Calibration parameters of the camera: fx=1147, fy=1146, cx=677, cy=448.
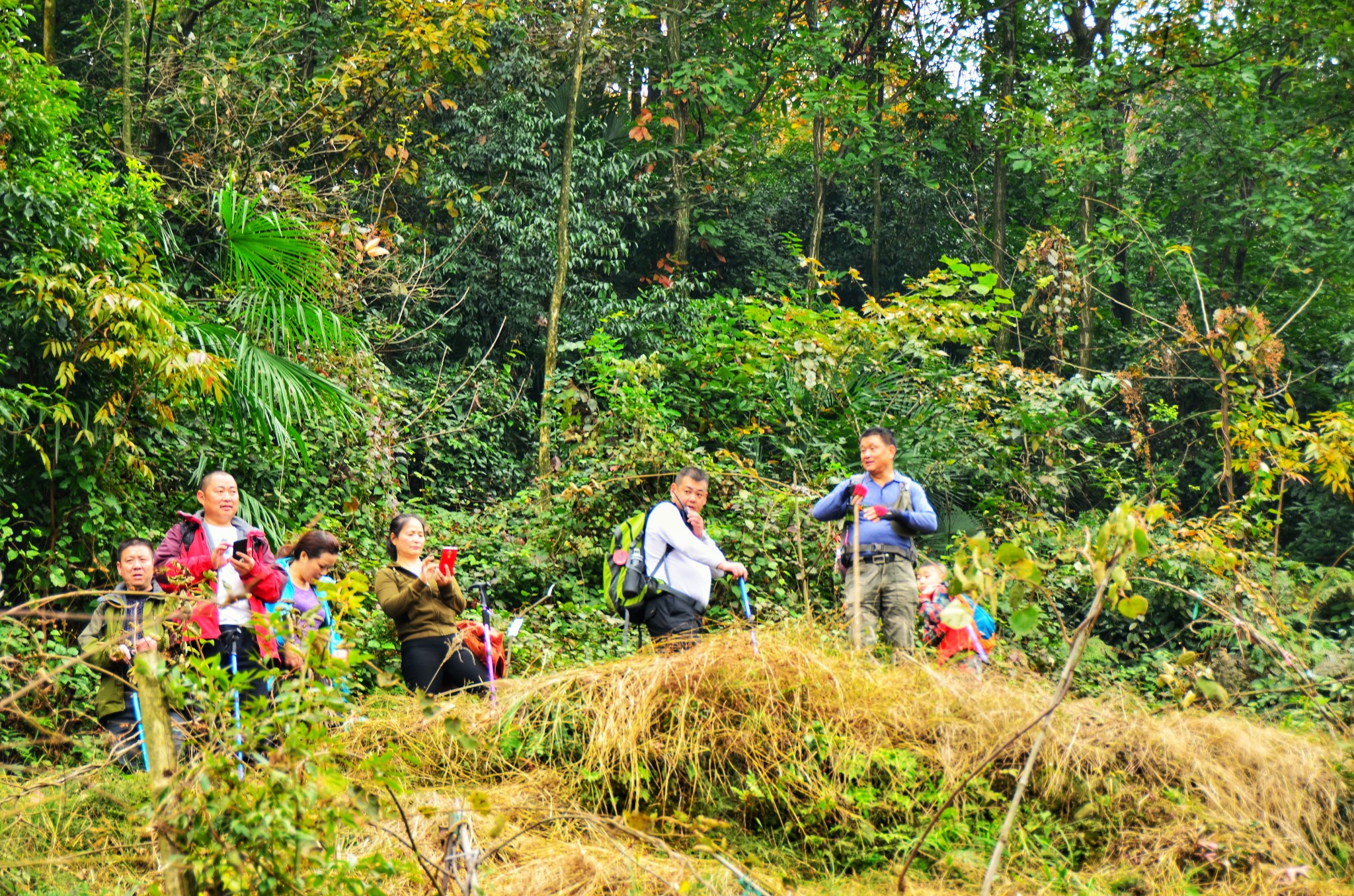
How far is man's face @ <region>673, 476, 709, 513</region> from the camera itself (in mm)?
6621

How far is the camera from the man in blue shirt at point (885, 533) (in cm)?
654

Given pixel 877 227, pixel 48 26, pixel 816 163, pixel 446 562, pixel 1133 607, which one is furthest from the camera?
pixel 877 227

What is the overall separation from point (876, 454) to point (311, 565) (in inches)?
124

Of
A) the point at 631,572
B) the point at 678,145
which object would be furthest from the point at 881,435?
the point at 678,145

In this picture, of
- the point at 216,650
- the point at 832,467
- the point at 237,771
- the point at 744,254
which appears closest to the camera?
the point at 237,771

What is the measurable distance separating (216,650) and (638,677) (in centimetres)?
204

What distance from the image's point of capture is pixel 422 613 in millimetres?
6000

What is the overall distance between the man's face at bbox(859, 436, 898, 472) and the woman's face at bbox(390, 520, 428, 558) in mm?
2534

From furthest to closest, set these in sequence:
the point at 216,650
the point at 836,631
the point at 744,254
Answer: the point at 744,254
the point at 836,631
the point at 216,650

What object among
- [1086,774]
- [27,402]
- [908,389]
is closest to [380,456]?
[27,402]

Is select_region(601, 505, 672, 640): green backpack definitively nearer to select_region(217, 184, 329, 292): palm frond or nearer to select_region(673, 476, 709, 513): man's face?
select_region(673, 476, 709, 513): man's face

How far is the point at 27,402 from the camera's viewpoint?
21.5 ft

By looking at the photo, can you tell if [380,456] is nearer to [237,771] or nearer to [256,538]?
[256,538]

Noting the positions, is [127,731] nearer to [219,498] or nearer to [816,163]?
[219,498]
